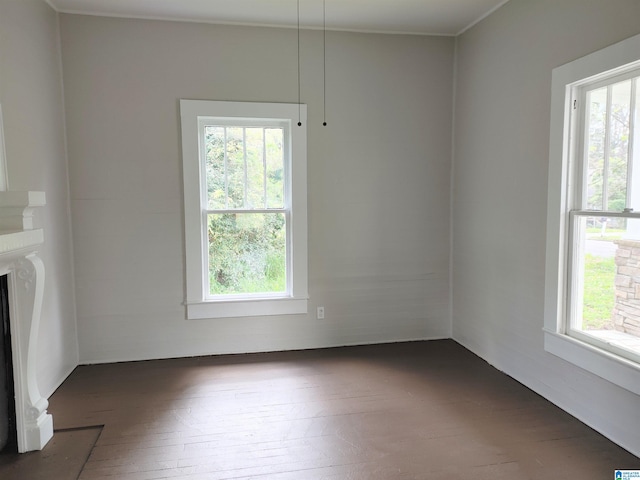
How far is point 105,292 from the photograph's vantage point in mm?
3502

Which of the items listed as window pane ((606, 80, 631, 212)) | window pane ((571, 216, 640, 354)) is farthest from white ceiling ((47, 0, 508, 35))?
window pane ((571, 216, 640, 354))

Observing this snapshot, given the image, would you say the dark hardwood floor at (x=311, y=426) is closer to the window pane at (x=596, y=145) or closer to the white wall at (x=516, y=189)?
the white wall at (x=516, y=189)

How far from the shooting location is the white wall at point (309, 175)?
11.1ft

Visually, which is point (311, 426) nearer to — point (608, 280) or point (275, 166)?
point (608, 280)

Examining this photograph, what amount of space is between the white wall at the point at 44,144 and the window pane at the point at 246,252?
1.12 m

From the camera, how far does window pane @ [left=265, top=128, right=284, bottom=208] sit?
3.66m

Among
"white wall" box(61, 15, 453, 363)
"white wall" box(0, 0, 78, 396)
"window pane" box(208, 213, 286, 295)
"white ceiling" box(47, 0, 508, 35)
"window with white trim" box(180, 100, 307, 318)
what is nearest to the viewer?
"white wall" box(0, 0, 78, 396)

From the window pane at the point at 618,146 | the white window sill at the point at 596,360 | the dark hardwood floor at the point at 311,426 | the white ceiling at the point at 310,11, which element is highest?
the white ceiling at the point at 310,11

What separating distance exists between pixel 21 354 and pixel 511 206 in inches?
130

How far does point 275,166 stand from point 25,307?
6.89ft

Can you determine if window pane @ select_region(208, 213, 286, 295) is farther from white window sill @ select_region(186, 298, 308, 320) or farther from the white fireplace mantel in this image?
the white fireplace mantel

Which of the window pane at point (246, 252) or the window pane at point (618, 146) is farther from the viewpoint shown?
the window pane at point (246, 252)

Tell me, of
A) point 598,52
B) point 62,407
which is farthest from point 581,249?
point 62,407

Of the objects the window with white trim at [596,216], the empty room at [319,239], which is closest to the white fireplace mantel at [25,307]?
the empty room at [319,239]
